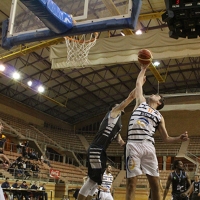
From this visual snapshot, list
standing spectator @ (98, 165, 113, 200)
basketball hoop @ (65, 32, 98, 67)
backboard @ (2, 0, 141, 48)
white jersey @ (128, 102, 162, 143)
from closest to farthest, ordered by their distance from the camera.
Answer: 1. white jersey @ (128, 102, 162, 143)
2. backboard @ (2, 0, 141, 48)
3. standing spectator @ (98, 165, 113, 200)
4. basketball hoop @ (65, 32, 98, 67)

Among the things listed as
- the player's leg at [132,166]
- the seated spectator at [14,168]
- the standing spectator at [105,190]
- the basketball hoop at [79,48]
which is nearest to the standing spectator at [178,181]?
the standing spectator at [105,190]

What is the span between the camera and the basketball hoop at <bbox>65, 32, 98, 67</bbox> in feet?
41.9

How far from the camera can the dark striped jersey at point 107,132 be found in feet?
16.5

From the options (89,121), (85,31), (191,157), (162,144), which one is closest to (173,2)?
(85,31)

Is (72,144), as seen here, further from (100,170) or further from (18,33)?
(100,170)

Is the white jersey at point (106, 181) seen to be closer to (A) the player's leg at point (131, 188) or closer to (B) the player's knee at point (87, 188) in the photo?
(B) the player's knee at point (87, 188)

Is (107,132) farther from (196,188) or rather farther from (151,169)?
(196,188)

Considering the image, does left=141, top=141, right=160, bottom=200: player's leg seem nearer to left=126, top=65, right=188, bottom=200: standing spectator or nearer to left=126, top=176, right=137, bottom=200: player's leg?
left=126, top=65, right=188, bottom=200: standing spectator

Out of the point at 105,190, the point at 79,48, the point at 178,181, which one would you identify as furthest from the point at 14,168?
the point at 178,181

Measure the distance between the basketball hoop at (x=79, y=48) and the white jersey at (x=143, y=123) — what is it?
805 cm

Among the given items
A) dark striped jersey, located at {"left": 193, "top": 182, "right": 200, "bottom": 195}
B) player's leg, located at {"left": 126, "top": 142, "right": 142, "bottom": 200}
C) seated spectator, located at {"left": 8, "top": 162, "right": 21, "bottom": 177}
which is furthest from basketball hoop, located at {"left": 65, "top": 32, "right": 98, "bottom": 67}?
player's leg, located at {"left": 126, "top": 142, "right": 142, "bottom": 200}

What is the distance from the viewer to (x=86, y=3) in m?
8.41

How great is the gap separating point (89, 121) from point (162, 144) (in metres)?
9.24

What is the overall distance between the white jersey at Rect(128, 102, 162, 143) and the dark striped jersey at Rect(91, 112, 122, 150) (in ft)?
1.52
